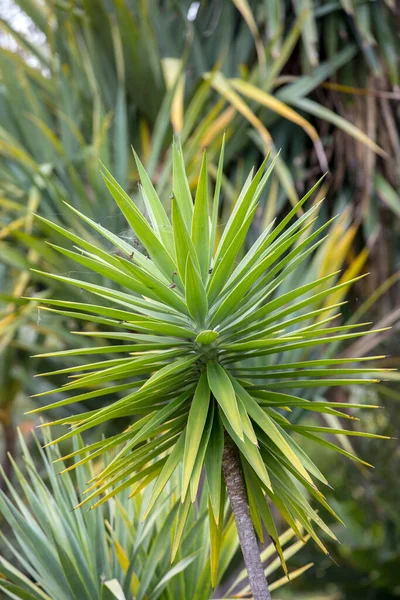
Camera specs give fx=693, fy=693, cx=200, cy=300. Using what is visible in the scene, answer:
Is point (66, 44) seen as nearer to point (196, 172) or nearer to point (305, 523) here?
point (196, 172)

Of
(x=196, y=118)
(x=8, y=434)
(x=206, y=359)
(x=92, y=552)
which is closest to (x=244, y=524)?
(x=206, y=359)

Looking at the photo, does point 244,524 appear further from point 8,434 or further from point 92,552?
point 8,434

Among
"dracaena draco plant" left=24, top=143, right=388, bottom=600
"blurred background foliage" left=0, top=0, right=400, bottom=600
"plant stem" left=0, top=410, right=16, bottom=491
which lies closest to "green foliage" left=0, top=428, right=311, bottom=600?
"dracaena draco plant" left=24, top=143, right=388, bottom=600

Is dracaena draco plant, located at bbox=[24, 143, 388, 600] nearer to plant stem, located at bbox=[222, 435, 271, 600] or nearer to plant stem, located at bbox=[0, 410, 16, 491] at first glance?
plant stem, located at bbox=[222, 435, 271, 600]

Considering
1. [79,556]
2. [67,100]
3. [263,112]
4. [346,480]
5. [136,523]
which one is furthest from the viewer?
[346,480]

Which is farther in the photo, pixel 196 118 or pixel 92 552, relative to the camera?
pixel 196 118

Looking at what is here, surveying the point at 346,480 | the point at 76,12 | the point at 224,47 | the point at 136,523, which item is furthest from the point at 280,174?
the point at 346,480

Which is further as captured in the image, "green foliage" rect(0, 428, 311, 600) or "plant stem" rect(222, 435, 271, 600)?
"green foliage" rect(0, 428, 311, 600)
